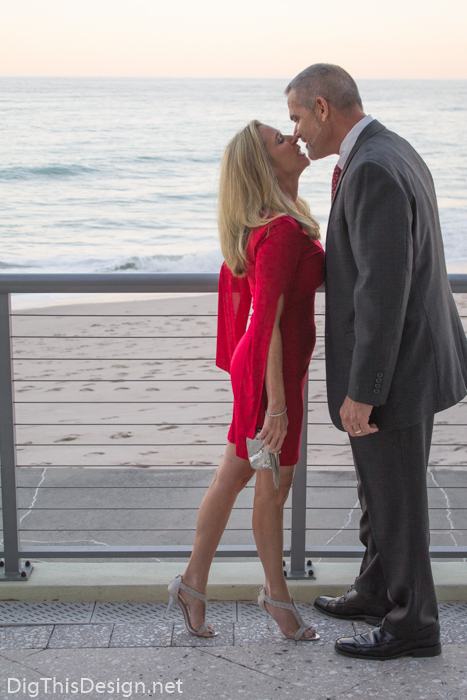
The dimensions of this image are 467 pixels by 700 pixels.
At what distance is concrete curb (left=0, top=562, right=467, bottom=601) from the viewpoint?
8.55 ft

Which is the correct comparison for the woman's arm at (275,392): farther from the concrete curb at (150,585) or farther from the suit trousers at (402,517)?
the concrete curb at (150,585)

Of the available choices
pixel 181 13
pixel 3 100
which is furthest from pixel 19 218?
pixel 181 13

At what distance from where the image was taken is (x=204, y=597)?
243cm

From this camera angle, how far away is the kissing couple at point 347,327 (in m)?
1.97

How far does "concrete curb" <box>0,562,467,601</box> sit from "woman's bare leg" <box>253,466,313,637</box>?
0.23m

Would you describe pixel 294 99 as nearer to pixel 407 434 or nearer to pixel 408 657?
pixel 407 434

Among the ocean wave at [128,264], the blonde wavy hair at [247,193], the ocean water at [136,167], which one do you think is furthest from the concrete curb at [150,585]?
the ocean wave at [128,264]

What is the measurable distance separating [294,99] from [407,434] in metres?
1.12

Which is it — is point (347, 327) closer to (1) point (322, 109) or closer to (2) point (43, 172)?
(1) point (322, 109)

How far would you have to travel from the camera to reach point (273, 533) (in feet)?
7.76

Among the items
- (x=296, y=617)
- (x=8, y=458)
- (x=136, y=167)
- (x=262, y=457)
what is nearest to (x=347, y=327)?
(x=262, y=457)

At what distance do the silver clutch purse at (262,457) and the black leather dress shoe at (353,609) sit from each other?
64cm

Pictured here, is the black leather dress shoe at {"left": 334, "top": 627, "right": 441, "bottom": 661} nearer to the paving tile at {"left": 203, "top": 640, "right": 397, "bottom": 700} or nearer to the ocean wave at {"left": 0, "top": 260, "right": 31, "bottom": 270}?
the paving tile at {"left": 203, "top": 640, "right": 397, "bottom": 700}

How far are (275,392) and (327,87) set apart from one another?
958mm
